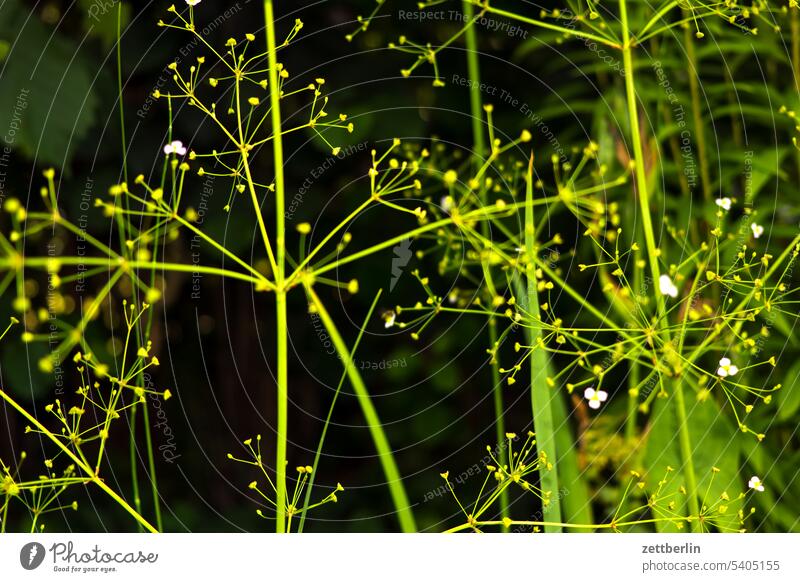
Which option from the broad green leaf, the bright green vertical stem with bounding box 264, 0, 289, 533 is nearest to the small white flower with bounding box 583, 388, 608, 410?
the bright green vertical stem with bounding box 264, 0, 289, 533

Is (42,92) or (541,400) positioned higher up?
(42,92)

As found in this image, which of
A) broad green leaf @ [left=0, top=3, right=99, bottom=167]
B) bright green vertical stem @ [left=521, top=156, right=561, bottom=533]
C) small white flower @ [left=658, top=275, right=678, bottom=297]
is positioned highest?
broad green leaf @ [left=0, top=3, right=99, bottom=167]

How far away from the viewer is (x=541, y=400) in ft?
1.94

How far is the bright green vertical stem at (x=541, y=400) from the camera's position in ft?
1.93

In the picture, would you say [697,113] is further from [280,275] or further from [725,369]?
Answer: [280,275]

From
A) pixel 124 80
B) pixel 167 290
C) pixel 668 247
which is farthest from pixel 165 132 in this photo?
pixel 668 247

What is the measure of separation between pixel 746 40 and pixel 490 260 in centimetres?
34

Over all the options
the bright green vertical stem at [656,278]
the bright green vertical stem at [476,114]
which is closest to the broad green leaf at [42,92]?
the bright green vertical stem at [476,114]

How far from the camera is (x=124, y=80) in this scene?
0.80 meters

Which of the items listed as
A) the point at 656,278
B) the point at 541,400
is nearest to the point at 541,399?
the point at 541,400

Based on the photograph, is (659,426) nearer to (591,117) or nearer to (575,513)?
(575,513)

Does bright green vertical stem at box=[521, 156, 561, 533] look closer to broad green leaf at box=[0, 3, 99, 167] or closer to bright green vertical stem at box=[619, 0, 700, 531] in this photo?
bright green vertical stem at box=[619, 0, 700, 531]

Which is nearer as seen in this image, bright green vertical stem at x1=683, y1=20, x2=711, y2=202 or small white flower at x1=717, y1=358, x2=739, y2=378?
small white flower at x1=717, y1=358, x2=739, y2=378

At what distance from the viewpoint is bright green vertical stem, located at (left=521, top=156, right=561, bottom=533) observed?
1.93 feet
